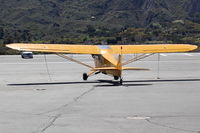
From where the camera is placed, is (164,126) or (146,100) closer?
(164,126)

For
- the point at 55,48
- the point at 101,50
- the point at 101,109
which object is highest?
the point at 55,48

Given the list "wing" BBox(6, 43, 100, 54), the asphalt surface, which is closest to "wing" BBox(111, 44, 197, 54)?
"wing" BBox(6, 43, 100, 54)

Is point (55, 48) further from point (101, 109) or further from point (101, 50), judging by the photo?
point (101, 109)

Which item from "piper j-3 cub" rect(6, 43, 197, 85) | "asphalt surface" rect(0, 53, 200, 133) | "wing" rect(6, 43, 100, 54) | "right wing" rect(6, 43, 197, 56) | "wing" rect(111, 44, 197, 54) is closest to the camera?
"asphalt surface" rect(0, 53, 200, 133)

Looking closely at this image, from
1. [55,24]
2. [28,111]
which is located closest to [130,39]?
[55,24]

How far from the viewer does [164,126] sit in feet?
45.3

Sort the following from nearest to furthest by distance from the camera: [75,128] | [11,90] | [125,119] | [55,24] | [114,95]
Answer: [75,128] → [125,119] → [114,95] → [11,90] → [55,24]

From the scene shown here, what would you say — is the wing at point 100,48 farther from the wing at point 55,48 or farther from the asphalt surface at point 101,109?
the asphalt surface at point 101,109

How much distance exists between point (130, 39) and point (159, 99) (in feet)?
337

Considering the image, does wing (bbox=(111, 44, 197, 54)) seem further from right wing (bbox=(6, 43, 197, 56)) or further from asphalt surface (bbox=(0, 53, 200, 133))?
asphalt surface (bbox=(0, 53, 200, 133))

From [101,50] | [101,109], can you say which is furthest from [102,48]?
[101,109]

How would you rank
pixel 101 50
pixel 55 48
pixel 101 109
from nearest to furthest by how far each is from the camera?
pixel 101 109, pixel 55 48, pixel 101 50

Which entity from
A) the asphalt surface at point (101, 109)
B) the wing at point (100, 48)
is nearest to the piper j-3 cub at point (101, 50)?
the wing at point (100, 48)

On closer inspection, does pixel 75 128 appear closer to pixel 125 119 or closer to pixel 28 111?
pixel 125 119
